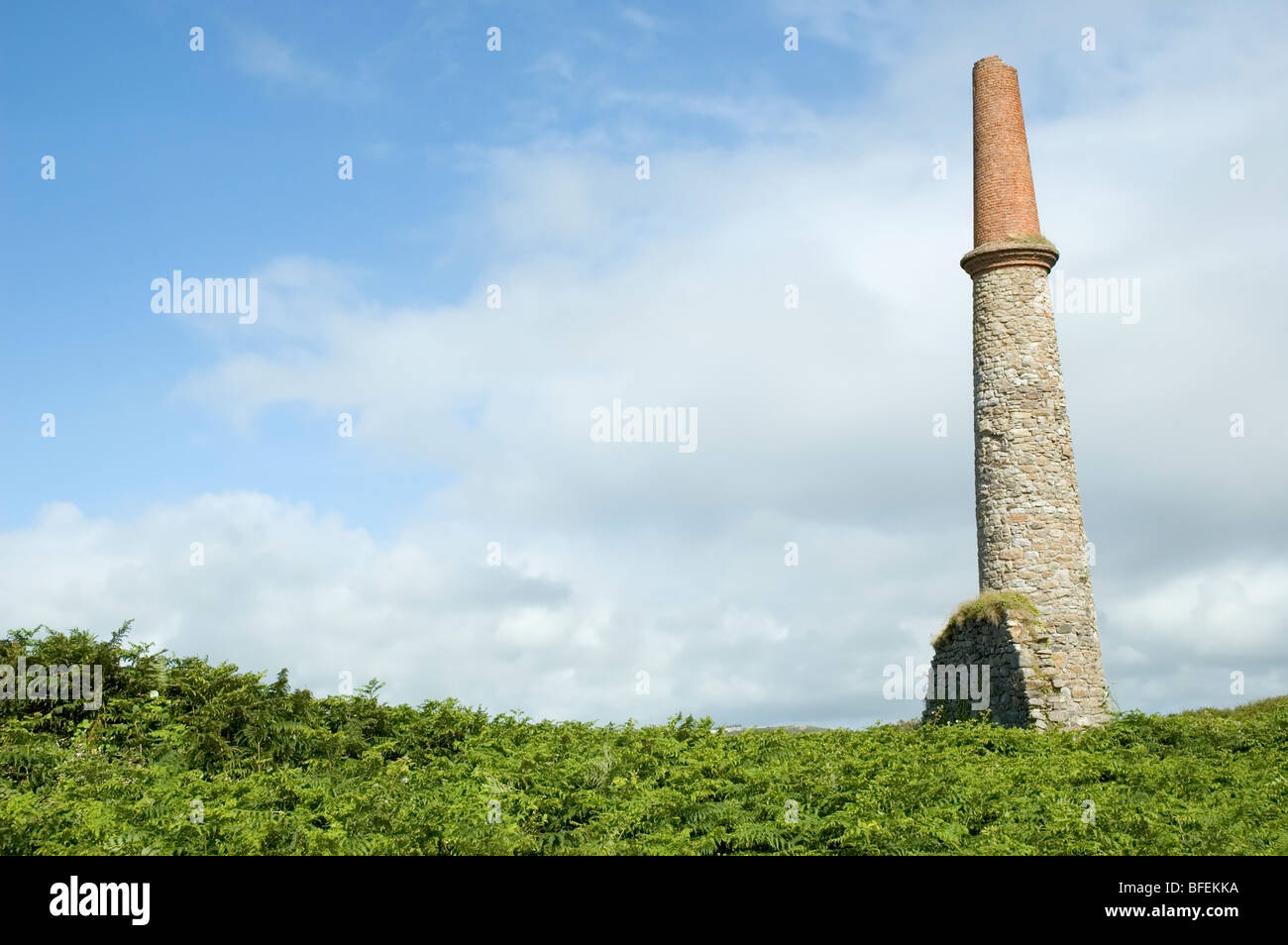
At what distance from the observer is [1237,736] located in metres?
17.7

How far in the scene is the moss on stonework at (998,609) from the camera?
22.1 meters

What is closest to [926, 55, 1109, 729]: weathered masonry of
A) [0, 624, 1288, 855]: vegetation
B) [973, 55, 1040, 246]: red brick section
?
[973, 55, 1040, 246]: red brick section

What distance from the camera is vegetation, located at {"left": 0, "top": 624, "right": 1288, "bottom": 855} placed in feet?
31.3

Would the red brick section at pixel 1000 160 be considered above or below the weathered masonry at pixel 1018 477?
above

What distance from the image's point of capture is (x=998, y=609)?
22.3m

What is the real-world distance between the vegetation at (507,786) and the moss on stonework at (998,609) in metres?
6.18

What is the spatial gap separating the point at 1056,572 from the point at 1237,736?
586 cm

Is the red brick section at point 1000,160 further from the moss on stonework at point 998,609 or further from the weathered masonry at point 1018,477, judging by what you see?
the moss on stonework at point 998,609

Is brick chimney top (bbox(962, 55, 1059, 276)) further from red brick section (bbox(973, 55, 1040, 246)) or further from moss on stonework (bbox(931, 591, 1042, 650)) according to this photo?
moss on stonework (bbox(931, 591, 1042, 650))

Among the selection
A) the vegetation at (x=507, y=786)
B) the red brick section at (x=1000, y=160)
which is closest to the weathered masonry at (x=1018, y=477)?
the red brick section at (x=1000, y=160)

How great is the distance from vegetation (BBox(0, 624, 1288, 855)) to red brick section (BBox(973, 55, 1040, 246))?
1315 cm

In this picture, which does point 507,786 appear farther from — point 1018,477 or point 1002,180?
point 1002,180

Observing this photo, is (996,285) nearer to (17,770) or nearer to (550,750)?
(550,750)
